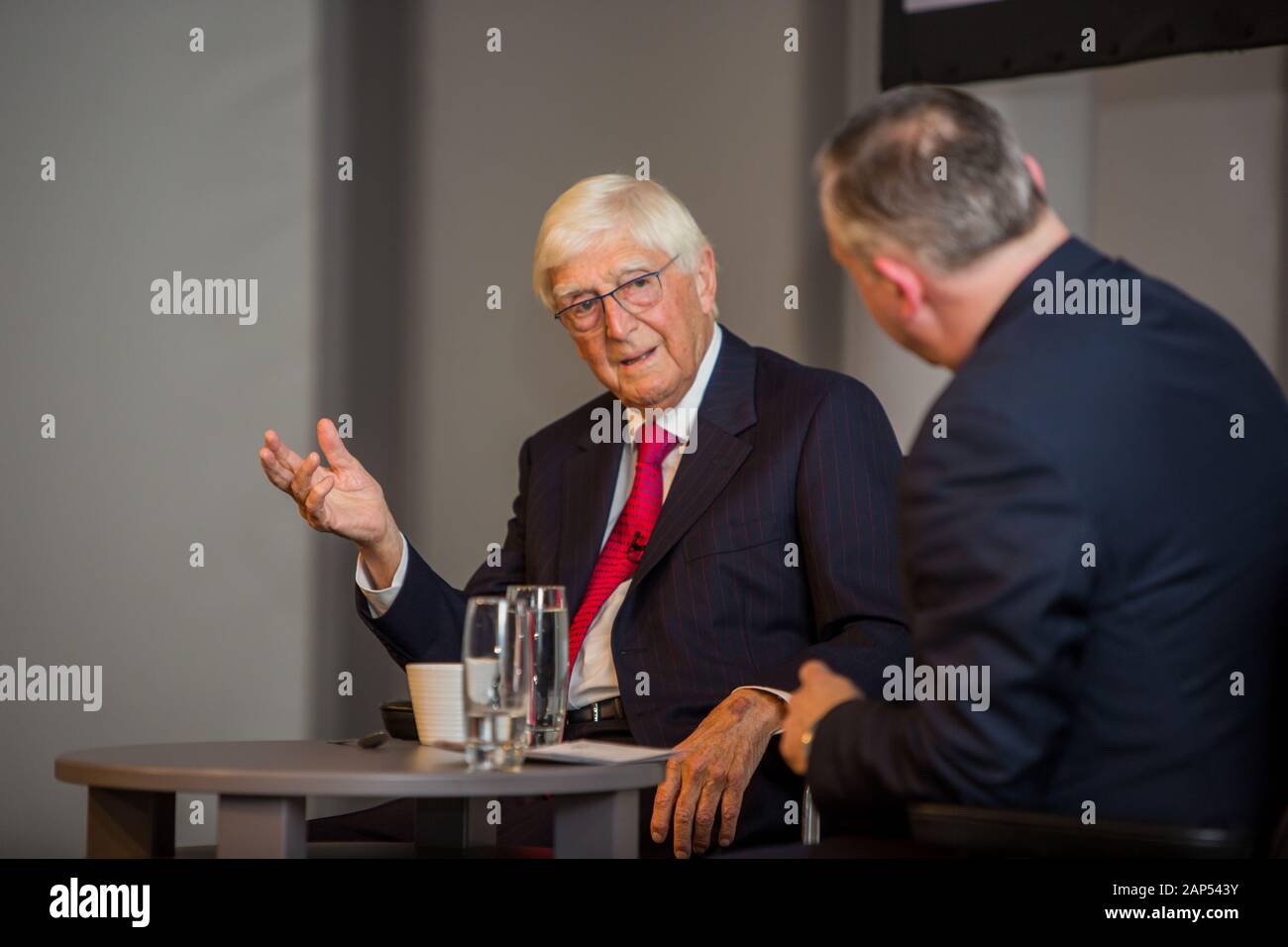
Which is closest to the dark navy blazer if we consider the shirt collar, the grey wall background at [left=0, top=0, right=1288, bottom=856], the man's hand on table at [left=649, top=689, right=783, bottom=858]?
the man's hand on table at [left=649, top=689, right=783, bottom=858]

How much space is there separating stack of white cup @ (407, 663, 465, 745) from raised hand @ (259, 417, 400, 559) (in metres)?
0.53

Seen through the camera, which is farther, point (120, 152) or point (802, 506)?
point (120, 152)

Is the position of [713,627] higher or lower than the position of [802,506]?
lower

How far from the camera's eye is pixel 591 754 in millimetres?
1833

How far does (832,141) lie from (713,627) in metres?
1.18

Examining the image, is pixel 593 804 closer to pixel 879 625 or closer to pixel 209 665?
pixel 879 625

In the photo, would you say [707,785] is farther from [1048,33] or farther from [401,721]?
[1048,33]

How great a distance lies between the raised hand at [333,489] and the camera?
7.93 feet

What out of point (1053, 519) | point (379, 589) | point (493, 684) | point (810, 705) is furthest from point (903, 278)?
point (379, 589)

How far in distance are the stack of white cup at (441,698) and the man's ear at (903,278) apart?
2.66 ft

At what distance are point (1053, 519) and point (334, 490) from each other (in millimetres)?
1441

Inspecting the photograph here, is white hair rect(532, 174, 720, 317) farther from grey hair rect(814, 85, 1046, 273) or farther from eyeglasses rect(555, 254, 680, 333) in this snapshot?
grey hair rect(814, 85, 1046, 273)
